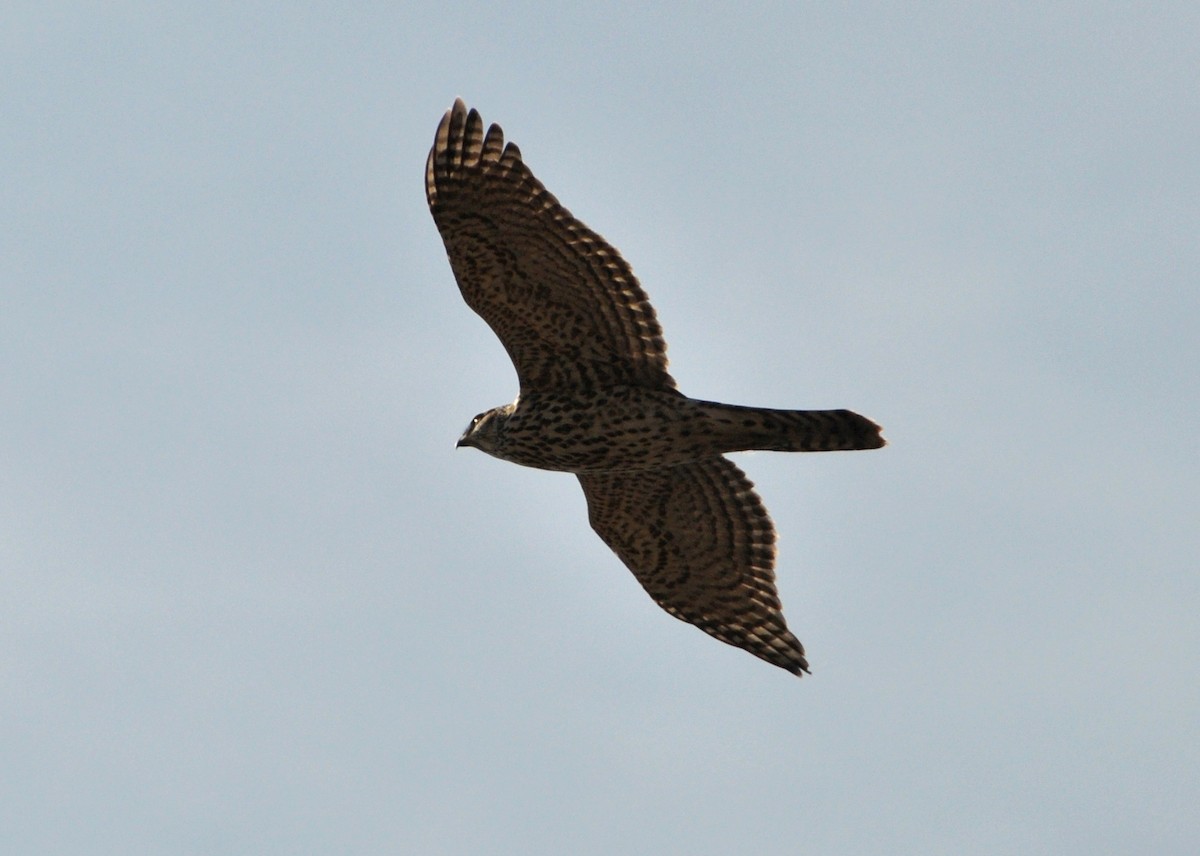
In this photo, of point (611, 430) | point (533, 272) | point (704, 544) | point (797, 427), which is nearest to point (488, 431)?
point (611, 430)

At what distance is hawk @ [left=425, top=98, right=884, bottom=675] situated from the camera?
55.5 feet

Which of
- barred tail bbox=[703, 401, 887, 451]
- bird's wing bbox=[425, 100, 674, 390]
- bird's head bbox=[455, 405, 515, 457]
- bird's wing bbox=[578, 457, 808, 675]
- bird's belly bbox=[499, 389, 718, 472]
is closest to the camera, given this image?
bird's wing bbox=[425, 100, 674, 390]

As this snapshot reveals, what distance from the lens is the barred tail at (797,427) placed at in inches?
680

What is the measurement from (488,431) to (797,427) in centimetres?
297

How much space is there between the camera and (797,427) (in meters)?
17.3

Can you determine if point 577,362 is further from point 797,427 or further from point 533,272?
point 797,427

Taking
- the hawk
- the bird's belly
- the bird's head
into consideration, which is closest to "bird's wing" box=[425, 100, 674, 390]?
the hawk

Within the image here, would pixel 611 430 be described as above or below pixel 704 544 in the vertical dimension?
above

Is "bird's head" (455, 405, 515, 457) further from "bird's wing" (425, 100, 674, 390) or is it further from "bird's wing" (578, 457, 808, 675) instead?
"bird's wing" (578, 457, 808, 675)

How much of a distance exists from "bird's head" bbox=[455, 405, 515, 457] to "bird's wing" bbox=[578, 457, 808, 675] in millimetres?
1250

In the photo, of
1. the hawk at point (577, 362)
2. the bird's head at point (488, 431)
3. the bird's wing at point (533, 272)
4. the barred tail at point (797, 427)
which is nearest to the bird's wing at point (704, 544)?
the hawk at point (577, 362)

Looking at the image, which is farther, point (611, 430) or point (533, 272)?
point (611, 430)

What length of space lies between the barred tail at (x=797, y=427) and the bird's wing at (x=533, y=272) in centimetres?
65

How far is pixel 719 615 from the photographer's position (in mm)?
19625
